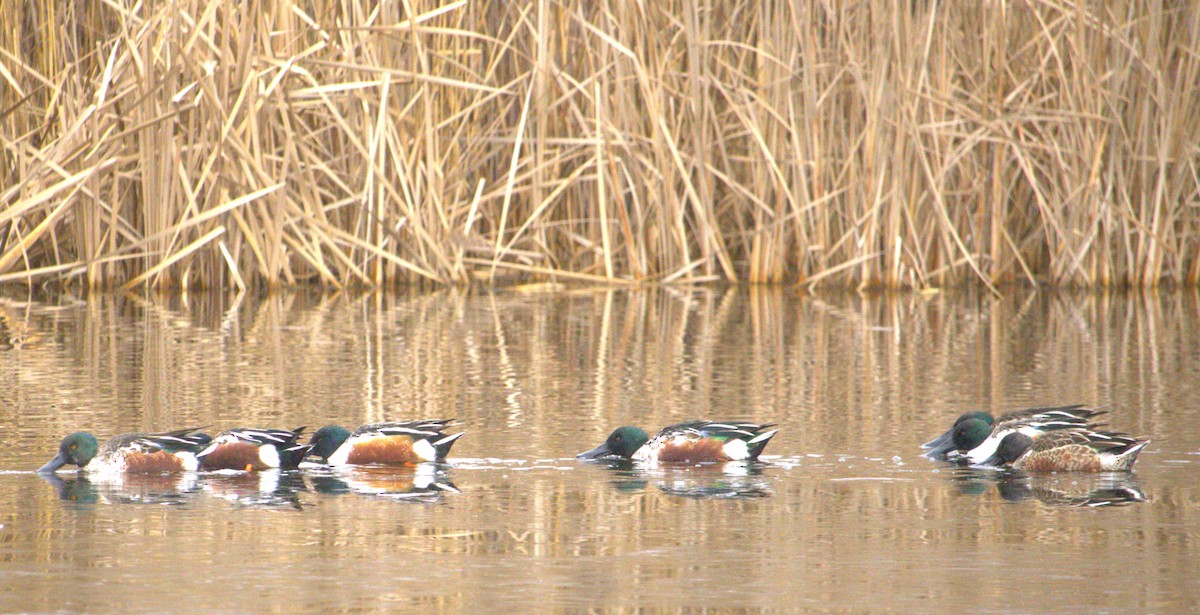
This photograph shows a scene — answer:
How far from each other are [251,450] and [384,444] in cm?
54

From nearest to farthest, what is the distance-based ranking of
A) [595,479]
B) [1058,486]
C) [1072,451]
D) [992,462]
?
[1058,486], [595,479], [1072,451], [992,462]

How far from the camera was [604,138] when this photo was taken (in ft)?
47.5

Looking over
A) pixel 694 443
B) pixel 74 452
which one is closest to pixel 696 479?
pixel 694 443

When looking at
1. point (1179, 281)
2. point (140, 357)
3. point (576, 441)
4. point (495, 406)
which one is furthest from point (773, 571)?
point (1179, 281)

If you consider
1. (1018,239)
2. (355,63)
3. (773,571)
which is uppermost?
(355,63)

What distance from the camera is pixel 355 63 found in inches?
548

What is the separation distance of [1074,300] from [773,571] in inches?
374

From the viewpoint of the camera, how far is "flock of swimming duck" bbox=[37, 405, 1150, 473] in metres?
6.97

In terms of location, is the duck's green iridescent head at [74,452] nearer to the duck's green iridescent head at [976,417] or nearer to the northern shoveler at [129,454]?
the northern shoveler at [129,454]

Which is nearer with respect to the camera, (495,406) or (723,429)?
(723,429)

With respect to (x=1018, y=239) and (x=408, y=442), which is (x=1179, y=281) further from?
(x=408, y=442)

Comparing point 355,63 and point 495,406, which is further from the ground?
point 355,63

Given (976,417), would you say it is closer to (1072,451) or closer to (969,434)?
(969,434)

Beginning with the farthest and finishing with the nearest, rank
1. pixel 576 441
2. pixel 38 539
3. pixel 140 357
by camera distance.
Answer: pixel 140 357 < pixel 576 441 < pixel 38 539
